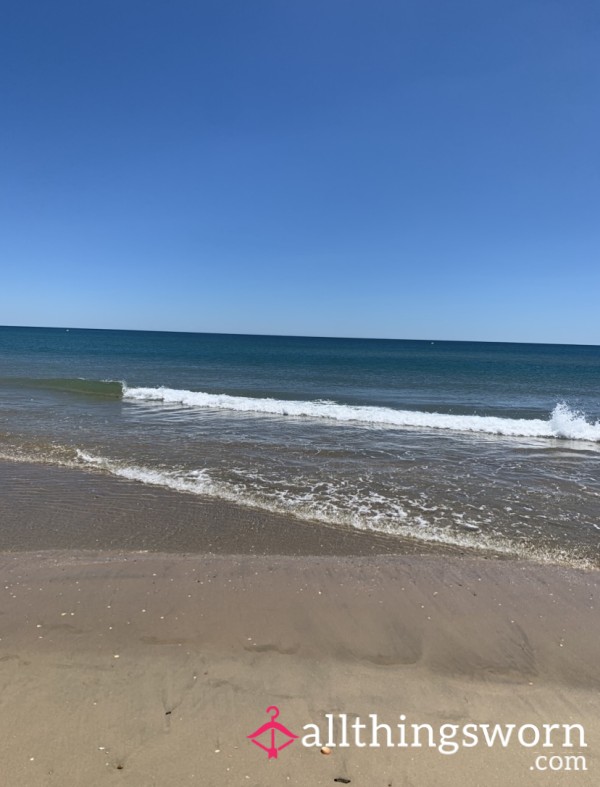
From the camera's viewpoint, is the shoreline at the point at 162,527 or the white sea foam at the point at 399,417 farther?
the white sea foam at the point at 399,417

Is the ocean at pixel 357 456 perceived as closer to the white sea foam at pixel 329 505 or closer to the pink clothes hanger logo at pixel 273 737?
the white sea foam at pixel 329 505

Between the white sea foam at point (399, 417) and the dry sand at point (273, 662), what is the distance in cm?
1130

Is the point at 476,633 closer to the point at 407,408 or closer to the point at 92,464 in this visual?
the point at 92,464

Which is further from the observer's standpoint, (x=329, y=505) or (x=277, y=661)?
(x=329, y=505)

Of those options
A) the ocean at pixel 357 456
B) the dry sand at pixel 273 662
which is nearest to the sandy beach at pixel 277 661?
the dry sand at pixel 273 662

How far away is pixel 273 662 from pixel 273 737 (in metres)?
0.77

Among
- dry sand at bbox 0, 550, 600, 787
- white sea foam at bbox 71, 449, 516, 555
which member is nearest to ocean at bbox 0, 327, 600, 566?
white sea foam at bbox 71, 449, 516, 555

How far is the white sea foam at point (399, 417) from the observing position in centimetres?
1589

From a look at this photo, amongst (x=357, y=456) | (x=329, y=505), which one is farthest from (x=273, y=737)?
(x=357, y=456)

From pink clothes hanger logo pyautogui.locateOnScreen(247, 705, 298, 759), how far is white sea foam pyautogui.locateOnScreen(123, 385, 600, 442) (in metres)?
14.1

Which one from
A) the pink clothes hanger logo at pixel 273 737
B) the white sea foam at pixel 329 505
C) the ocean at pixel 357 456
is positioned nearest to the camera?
the pink clothes hanger logo at pixel 273 737

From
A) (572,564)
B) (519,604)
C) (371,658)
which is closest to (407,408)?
(572,564)

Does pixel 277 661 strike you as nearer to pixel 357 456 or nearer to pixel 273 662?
pixel 273 662

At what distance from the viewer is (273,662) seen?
3857 millimetres
